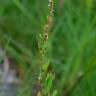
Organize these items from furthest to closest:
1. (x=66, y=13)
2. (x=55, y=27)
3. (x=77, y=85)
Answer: (x=66, y=13)
(x=55, y=27)
(x=77, y=85)

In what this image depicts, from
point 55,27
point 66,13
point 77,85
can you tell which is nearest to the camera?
point 77,85

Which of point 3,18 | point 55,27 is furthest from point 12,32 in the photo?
point 55,27

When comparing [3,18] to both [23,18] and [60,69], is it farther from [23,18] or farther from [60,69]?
[60,69]

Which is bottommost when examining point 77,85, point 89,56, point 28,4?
point 77,85

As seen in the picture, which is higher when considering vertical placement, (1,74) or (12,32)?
(12,32)

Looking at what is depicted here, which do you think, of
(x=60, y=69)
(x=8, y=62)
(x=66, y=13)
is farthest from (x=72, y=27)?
(x=8, y=62)

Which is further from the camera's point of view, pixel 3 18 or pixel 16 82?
pixel 3 18

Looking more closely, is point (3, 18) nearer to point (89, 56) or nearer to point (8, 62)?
point (8, 62)
